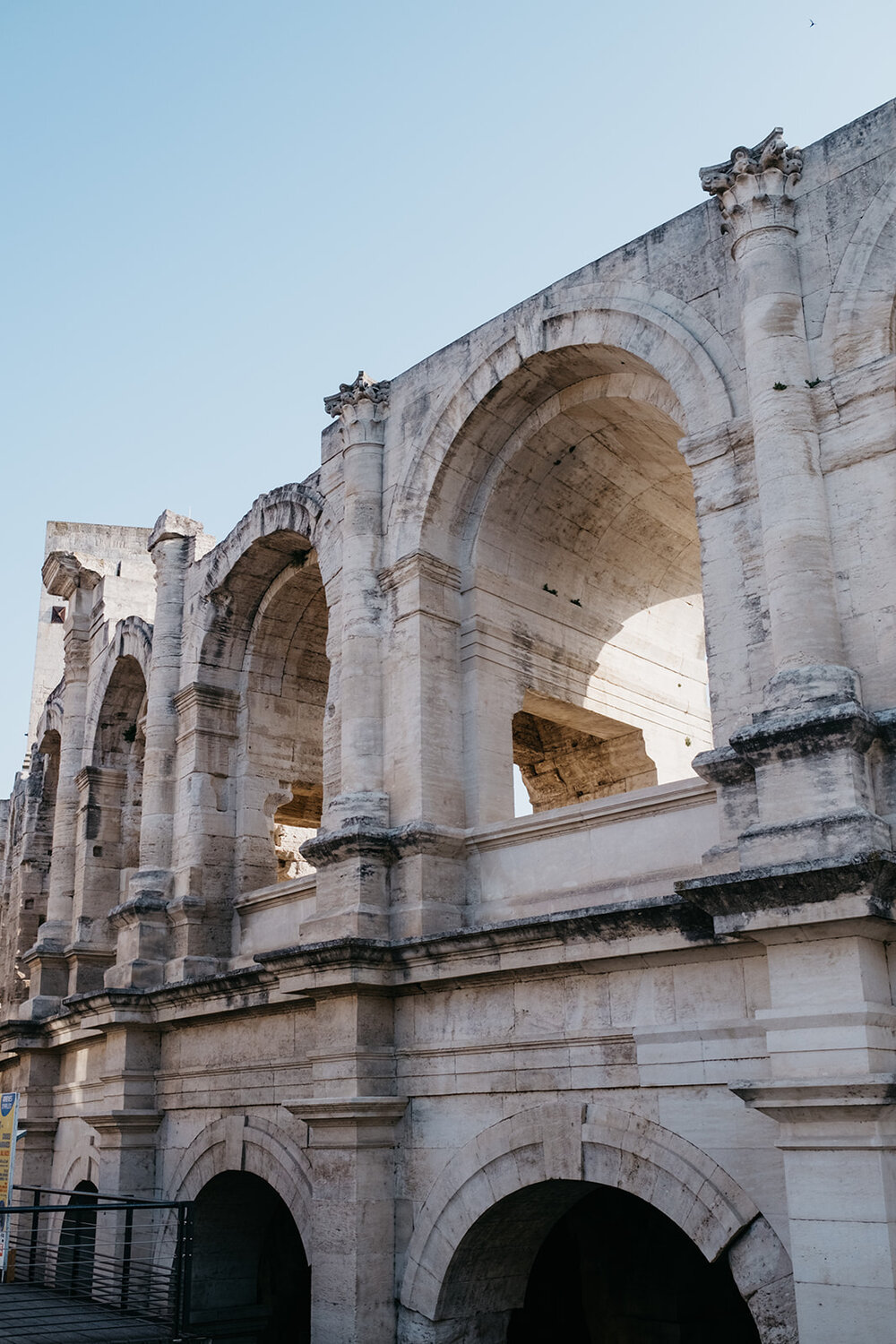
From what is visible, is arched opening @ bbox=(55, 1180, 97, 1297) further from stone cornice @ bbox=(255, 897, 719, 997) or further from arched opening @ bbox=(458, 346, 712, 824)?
arched opening @ bbox=(458, 346, 712, 824)

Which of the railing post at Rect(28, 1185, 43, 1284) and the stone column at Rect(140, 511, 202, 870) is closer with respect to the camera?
the railing post at Rect(28, 1185, 43, 1284)

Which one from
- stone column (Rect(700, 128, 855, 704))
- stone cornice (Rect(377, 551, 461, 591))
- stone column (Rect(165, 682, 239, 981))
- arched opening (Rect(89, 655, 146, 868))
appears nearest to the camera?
stone column (Rect(700, 128, 855, 704))

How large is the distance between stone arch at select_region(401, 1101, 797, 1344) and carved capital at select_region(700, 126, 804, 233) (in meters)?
5.25

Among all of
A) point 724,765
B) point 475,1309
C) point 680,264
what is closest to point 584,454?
point 680,264

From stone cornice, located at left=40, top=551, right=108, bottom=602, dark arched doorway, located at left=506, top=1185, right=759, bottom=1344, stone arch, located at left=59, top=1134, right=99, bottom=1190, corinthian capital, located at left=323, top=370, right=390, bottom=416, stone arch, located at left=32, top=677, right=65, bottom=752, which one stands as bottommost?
dark arched doorway, located at left=506, top=1185, right=759, bottom=1344

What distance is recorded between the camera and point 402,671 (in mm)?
9289

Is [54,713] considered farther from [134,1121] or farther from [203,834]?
[134,1121]

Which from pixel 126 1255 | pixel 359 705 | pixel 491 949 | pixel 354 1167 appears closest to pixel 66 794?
pixel 126 1255

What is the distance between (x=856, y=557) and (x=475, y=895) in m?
3.52

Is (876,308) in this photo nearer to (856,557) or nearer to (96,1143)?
(856,557)

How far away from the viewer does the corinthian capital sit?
33.2ft

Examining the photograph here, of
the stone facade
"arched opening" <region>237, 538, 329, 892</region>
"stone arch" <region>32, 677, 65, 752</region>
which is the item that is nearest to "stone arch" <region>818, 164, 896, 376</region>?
the stone facade

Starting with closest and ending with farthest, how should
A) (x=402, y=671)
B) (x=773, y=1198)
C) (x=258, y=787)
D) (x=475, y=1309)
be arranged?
(x=773, y=1198) < (x=475, y=1309) < (x=402, y=671) < (x=258, y=787)

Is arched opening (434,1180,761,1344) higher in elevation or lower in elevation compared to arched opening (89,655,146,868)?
lower
